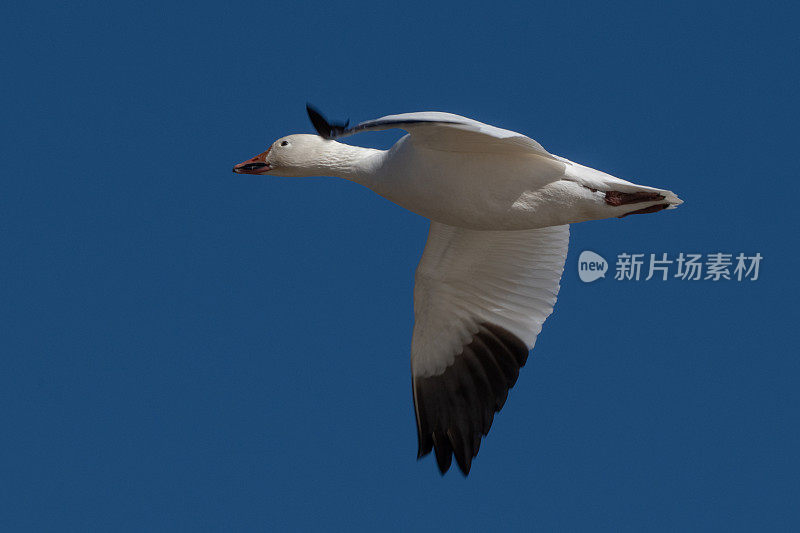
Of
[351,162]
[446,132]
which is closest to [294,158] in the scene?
[351,162]

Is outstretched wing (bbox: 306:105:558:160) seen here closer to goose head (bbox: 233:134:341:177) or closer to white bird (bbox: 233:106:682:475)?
white bird (bbox: 233:106:682:475)

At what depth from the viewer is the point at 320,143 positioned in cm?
745

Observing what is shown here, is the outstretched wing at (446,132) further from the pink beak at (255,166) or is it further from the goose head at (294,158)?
the pink beak at (255,166)

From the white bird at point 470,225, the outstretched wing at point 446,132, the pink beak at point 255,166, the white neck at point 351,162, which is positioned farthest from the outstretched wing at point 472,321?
the outstretched wing at point 446,132

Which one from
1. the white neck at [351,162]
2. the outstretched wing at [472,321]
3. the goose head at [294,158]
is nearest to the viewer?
the white neck at [351,162]

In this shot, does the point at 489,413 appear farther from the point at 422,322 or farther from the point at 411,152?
the point at 411,152

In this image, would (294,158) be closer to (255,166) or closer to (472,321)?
(255,166)

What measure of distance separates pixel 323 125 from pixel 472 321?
235 centimetres

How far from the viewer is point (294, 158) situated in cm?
748

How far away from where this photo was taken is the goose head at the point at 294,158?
24.3 ft

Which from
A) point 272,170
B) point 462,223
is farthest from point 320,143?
point 462,223

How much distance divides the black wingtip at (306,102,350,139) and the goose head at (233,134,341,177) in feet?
2.14

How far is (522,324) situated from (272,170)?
83.0 inches

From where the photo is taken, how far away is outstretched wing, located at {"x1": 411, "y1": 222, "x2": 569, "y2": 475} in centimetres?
812
